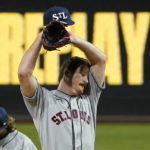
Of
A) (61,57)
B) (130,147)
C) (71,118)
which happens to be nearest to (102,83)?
(71,118)

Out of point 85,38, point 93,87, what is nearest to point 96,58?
point 93,87

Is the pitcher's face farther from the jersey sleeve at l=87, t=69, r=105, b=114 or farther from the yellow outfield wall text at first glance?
the yellow outfield wall text

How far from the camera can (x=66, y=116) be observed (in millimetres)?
3941

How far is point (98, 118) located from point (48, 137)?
28.6 feet

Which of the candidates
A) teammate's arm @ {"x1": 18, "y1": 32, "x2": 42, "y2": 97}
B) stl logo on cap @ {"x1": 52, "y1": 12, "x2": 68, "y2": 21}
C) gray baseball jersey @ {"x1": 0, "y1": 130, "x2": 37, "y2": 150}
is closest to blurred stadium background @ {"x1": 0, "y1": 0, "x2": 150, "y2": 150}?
gray baseball jersey @ {"x1": 0, "y1": 130, "x2": 37, "y2": 150}

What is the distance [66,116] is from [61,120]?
1.8 inches

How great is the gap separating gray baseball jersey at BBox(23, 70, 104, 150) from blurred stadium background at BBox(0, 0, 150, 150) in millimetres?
8285

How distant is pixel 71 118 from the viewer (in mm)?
3955

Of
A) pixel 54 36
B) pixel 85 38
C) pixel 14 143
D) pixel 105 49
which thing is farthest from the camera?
pixel 105 49

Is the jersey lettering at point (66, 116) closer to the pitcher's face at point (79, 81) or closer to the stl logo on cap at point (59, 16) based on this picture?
the pitcher's face at point (79, 81)

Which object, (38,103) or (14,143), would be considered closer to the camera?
(38,103)

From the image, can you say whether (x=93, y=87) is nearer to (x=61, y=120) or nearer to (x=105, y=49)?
(x=61, y=120)

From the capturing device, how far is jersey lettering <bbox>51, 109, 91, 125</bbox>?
12.8 ft

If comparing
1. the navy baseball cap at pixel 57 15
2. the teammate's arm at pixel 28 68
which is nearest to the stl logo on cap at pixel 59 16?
the navy baseball cap at pixel 57 15
